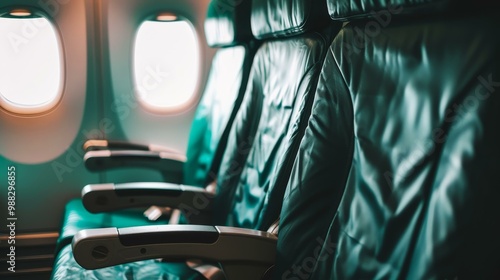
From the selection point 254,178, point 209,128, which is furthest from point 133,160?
point 254,178

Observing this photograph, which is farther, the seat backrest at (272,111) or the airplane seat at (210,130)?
the airplane seat at (210,130)

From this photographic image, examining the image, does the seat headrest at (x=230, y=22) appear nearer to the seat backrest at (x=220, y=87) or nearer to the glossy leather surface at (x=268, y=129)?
the seat backrest at (x=220, y=87)

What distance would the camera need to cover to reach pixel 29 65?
2.43 m

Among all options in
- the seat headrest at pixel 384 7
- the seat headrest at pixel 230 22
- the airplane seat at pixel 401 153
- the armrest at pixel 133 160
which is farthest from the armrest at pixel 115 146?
the seat headrest at pixel 384 7

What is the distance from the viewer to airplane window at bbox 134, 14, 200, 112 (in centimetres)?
259

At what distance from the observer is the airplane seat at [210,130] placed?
1.97 metres

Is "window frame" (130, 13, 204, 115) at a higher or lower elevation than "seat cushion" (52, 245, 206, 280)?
higher

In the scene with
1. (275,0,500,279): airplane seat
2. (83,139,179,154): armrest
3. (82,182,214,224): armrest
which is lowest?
(82,182,214,224): armrest

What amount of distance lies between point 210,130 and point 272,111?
67 centimetres

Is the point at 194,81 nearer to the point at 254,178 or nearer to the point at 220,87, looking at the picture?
the point at 220,87

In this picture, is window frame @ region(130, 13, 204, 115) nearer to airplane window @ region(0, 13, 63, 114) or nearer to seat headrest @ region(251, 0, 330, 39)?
airplane window @ region(0, 13, 63, 114)

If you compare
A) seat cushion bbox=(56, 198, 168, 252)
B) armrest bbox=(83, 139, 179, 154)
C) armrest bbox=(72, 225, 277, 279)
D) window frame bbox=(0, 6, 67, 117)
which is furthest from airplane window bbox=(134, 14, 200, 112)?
armrest bbox=(72, 225, 277, 279)

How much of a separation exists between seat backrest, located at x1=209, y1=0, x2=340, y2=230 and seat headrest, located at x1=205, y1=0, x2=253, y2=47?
0.17 meters

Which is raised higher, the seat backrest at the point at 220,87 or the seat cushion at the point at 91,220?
the seat backrest at the point at 220,87
